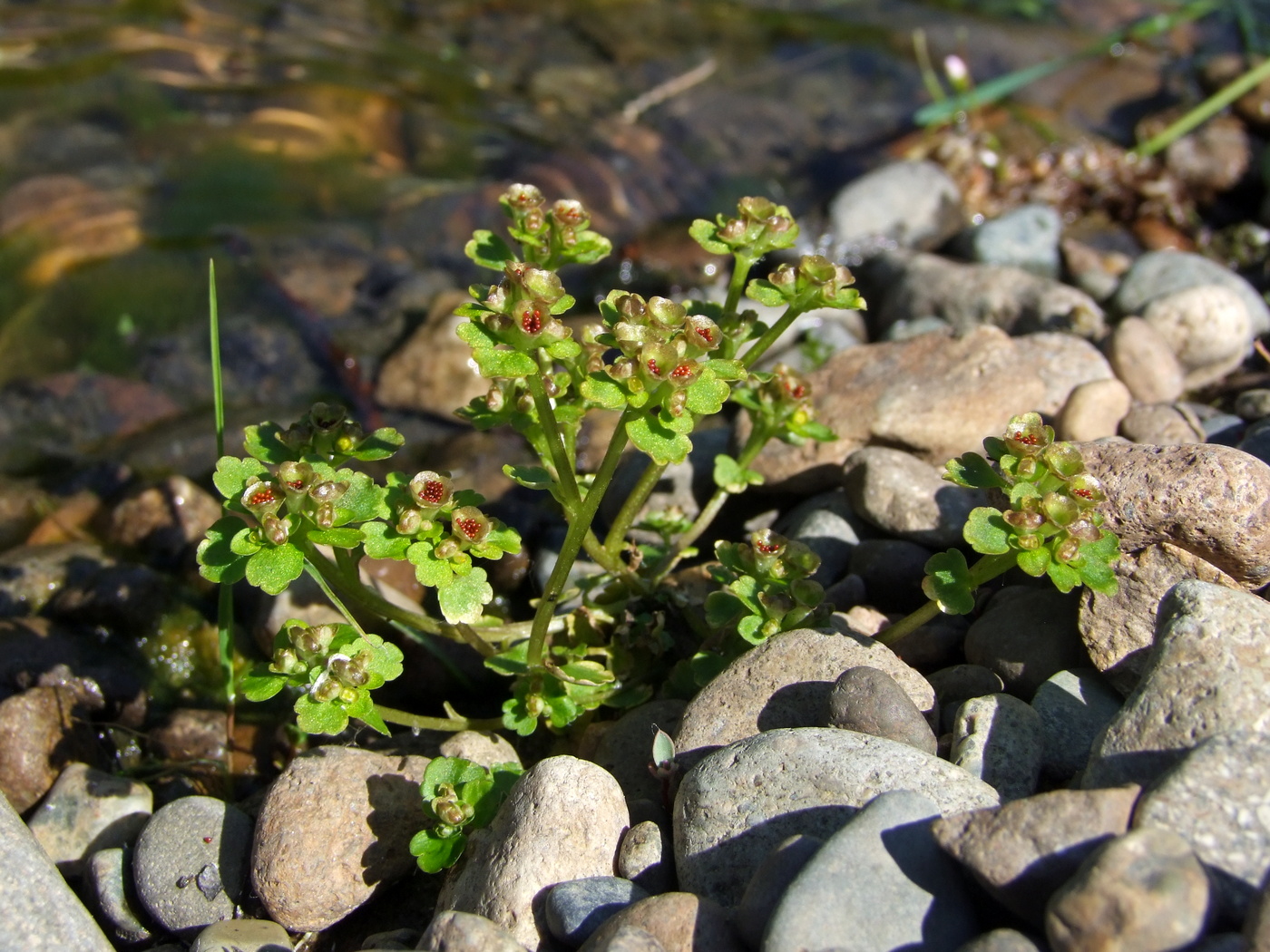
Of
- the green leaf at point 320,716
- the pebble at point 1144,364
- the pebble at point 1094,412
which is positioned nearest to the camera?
the green leaf at point 320,716

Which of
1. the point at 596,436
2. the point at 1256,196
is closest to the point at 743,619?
the point at 596,436

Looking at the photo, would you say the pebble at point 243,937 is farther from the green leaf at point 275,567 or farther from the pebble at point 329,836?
the green leaf at point 275,567

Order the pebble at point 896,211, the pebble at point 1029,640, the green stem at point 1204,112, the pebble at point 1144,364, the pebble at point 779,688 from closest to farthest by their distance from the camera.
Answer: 1. the pebble at point 779,688
2. the pebble at point 1029,640
3. the pebble at point 1144,364
4. the pebble at point 896,211
5. the green stem at point 1204,112

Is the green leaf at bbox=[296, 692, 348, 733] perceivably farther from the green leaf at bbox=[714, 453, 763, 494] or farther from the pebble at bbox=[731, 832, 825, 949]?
the green leaf at bbox=[714, 453, 763, 494]

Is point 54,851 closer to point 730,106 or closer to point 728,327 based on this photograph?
point 728,327

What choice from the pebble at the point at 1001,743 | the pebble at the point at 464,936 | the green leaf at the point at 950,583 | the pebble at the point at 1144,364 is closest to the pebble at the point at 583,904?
the pebble at the point at 464,936

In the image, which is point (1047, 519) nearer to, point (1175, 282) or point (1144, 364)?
point (1144, 364)

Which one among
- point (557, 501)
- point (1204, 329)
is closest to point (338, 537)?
point (557, 501)

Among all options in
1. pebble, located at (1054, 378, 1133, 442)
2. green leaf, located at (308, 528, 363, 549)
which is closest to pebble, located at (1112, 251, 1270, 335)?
pebble, located at (1054, 378, 1133, 442)
